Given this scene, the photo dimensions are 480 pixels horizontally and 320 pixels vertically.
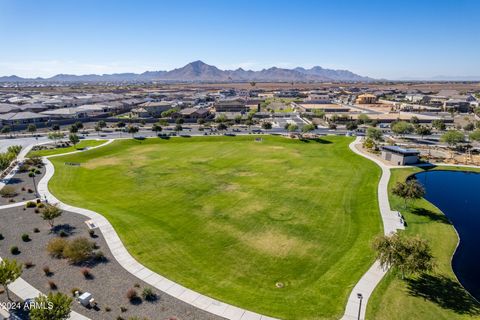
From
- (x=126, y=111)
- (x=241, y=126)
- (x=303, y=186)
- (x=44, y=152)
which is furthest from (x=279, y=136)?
(x=126, y=111)

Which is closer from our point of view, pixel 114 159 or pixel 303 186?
pixel 303 186

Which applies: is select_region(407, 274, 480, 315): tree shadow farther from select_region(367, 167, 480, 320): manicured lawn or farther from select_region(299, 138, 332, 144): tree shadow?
select_region(299, 138, 332, 144): tree shadow

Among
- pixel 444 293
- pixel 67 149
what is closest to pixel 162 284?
pixel 444 293

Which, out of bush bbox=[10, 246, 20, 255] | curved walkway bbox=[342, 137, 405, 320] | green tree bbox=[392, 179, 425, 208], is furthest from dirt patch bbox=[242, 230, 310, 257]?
bush bbox=[10, 246, 20, 255]

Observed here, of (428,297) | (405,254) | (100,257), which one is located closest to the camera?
(428,297)

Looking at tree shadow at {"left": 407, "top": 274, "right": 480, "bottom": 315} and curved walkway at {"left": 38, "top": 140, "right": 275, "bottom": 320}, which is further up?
curved walkway at {"left": 38, "top": 140, "right": 275, "bottom": 320}

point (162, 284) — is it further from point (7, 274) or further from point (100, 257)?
point (7, 274)

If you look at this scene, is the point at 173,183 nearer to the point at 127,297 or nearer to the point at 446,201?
the point at 127,297
